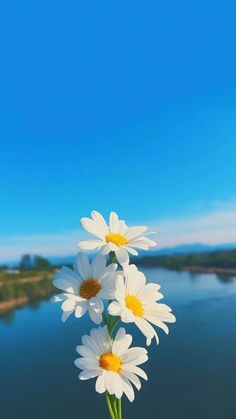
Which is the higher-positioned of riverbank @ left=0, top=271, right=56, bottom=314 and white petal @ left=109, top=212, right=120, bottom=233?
riverbank @ left=0, top=271, right=56, bottom=314

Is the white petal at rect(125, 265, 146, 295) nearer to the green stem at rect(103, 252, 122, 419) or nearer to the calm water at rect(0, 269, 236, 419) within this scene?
the green stem at rect(103, 252, 122, 419)

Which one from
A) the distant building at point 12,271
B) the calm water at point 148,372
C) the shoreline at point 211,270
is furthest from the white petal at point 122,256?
the shoreline at point 211,270

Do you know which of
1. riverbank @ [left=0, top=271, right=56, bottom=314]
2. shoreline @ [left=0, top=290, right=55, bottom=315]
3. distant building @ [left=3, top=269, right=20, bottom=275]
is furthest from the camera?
distant building @ [left=3, top=269, right=20, bottom=275]

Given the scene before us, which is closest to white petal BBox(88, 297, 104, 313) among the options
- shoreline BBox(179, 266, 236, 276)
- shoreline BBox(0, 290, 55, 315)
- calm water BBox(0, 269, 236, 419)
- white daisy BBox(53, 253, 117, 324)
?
white daisy BBox(53, 253, 117, 324)

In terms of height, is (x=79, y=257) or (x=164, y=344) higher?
(x=79, y=257)

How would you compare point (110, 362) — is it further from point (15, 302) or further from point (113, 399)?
point (15, 302)

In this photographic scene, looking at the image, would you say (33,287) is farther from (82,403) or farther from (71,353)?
(82,403)

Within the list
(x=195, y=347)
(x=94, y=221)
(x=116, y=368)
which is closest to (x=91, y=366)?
(x=116, y=368)

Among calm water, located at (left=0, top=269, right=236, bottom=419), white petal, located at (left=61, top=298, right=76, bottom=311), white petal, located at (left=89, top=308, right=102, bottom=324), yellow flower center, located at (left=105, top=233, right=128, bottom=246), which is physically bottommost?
calm water, located at (left=0, top=269, right=236, bottom=419)
